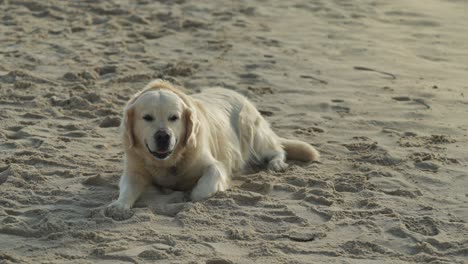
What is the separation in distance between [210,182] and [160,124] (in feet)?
1.94

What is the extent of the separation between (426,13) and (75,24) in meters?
4.89

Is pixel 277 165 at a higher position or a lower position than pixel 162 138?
lower

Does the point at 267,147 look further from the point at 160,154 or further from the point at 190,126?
the point at 160,154

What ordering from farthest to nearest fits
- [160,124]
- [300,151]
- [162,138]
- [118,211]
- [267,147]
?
[267,147], [300,151], [160,124], [162,138], [118,211]

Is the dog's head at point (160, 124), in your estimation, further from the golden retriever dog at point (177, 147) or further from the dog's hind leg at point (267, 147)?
the dog's hind leg at point (267, 147)

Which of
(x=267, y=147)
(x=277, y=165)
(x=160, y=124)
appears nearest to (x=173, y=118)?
(x=160, y=124)

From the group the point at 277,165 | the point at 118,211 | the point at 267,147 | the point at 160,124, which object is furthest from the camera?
the point at 267,147

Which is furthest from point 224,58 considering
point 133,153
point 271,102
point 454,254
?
point 454,254

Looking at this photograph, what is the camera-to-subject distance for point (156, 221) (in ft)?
21.7

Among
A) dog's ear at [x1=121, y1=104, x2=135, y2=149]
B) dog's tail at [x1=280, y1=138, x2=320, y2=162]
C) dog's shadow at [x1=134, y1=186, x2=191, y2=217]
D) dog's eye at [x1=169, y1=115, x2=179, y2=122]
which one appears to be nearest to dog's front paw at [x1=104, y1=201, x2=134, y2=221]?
dog's shadow at [x1=134, y1=186, x2=191, y2=217]

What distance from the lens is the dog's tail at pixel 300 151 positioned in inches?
324


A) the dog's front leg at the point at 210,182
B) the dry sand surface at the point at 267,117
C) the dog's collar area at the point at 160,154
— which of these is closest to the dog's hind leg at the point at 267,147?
the dry sand surface at the point at 267,117

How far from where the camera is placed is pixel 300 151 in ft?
27.2

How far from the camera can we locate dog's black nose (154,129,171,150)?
7059mm
